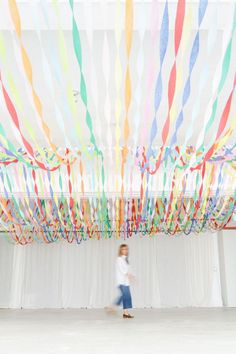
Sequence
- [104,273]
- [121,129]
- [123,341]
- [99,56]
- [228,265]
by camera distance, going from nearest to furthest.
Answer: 1. [99,56]
2. [123,341]
3. [121,129]
4. [228,265]
5. [104,273]

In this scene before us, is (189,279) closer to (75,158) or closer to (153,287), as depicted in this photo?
(153,287)

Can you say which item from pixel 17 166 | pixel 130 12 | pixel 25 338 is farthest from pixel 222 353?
pixel 17 166

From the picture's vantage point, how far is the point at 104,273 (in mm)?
8852

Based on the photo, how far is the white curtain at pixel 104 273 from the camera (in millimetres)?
8617

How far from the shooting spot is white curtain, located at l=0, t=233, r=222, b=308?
28.3 feet

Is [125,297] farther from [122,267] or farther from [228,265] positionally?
[228,265]

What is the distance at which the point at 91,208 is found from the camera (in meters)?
6.08

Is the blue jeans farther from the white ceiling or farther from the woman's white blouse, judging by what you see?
the white ceiling

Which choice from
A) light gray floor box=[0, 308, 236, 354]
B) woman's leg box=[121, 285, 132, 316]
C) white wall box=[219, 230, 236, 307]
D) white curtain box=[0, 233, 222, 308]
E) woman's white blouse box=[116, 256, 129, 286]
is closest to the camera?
light gray floor box=[0, 308, 236, 354]

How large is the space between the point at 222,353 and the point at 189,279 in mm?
6409

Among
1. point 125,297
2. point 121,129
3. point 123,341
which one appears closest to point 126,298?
point 125,297

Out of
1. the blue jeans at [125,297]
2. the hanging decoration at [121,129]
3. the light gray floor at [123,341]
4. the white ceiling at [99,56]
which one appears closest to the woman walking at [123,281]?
the blue jeans at [125,297]

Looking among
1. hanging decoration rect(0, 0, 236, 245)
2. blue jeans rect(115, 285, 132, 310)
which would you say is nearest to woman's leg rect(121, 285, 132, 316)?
blue jeans rect(115, 285, 132, 310)

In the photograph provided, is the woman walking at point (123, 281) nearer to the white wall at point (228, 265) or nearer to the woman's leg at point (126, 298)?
the woman's leg at point (126, 298)
